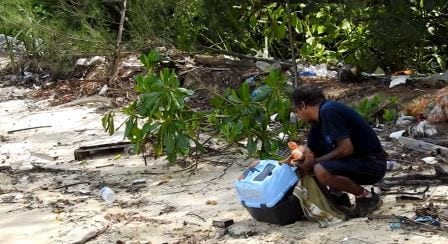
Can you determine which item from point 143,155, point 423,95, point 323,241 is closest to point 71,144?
point 143,155

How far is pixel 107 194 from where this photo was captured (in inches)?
222

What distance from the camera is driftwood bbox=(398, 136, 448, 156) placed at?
5688 mm

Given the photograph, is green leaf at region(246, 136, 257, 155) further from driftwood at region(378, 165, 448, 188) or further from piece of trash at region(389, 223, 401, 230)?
piece of trash at region(389, 223, 401, 230)

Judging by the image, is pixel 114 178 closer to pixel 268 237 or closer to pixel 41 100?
pixel 268 237

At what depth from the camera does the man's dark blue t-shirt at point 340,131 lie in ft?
13.3

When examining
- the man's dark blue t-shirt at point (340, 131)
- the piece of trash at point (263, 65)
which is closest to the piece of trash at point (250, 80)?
the piece of trash at point (263, 65)

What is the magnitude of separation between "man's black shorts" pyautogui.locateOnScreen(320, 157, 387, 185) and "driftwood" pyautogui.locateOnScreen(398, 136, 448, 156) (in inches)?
62.7

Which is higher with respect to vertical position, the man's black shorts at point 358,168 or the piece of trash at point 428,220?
the man's black shorts at point 358,168

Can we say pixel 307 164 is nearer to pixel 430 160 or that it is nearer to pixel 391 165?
pixel 391 165

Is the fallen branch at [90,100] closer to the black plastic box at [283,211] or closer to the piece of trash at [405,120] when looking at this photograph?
the piece of trash at [405,120]

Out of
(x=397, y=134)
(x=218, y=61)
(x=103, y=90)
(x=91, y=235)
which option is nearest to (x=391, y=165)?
(x=397, y=134)

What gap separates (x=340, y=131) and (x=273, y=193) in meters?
0.57

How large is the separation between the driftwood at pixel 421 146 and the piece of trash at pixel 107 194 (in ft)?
8.72

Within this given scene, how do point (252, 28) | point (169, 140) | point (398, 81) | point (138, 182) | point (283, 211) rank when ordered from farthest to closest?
point (252, 28) < point (398, 81) < point (138, 182) < point (169, 140) < point (283, 211)
